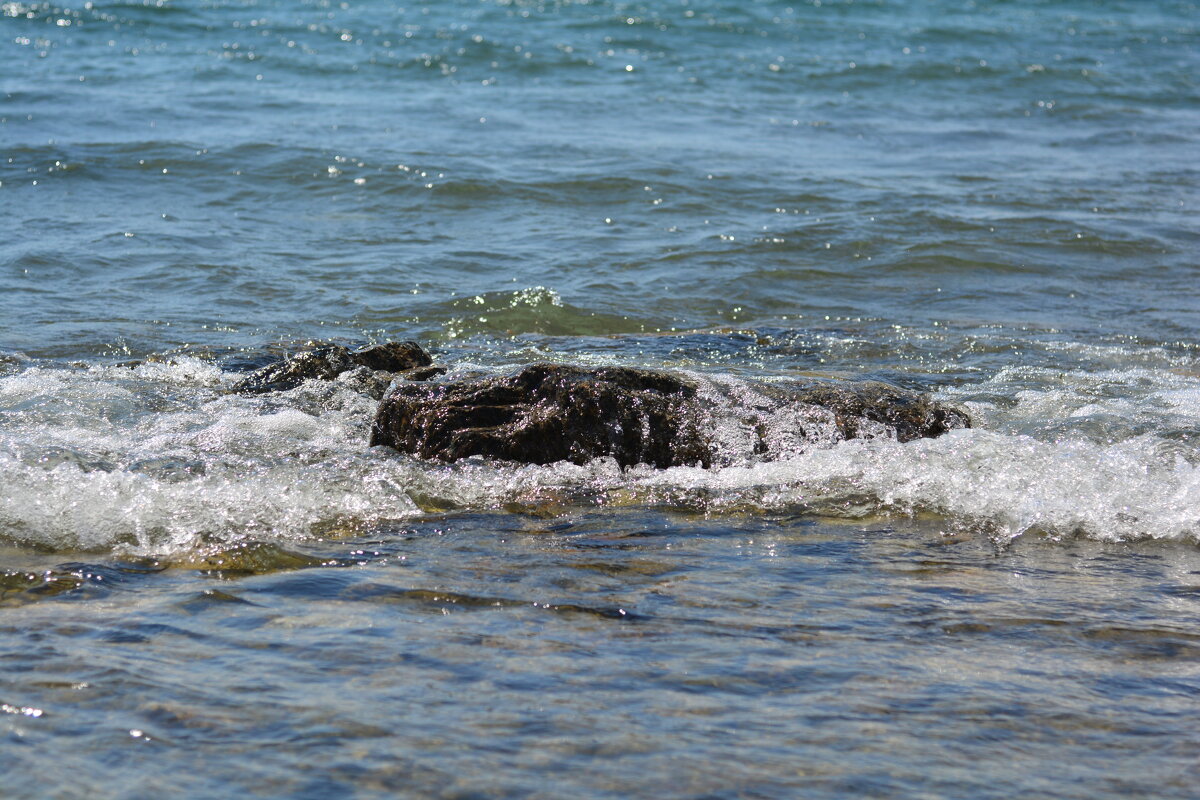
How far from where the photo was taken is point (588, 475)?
4754mm

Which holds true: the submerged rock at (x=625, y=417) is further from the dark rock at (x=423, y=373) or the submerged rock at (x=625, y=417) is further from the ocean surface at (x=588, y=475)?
the dark rock at (x=423, y=373)

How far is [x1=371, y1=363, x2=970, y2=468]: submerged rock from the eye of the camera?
4.90 m

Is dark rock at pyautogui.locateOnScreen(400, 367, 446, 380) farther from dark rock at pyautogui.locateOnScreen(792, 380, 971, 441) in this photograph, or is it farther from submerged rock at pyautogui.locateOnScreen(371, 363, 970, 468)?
dark rock at pyautogui.locateOnScreen(792, 380, 971, 441)

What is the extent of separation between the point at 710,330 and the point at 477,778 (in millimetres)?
5283

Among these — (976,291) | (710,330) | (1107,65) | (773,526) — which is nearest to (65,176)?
(710,330)

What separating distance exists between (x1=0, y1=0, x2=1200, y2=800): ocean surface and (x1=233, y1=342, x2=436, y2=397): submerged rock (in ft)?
0.50

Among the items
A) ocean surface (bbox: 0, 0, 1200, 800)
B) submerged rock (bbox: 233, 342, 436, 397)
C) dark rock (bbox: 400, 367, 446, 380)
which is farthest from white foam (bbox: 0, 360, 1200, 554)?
dark rock (bbox: 400, 367, 446, 380)

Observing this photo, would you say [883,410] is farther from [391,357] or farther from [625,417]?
[391,357]

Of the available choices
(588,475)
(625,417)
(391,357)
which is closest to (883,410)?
(625,417)

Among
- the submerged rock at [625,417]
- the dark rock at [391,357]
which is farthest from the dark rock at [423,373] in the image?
the submerged rock at [625,417]

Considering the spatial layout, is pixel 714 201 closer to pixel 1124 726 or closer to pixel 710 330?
pixel 710 330

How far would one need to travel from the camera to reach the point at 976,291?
28.1ft

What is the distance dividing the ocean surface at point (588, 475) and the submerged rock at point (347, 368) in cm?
15

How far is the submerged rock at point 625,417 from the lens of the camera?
16.1 feet
